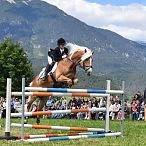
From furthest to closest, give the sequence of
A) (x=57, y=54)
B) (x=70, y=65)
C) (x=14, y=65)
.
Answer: (x=14, y=65) → (x=57, y=54) → (x=70, y=65)

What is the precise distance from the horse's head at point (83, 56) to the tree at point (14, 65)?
48794 mm

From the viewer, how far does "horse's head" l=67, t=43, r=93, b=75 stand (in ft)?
44.9

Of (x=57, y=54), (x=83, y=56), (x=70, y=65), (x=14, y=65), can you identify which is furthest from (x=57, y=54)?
(x=14, y=65)

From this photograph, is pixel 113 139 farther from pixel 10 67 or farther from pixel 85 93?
pixel 10 67

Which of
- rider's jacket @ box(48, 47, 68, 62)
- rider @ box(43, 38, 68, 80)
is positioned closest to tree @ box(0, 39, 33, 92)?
rider @ box(43, 38, 68, 80)

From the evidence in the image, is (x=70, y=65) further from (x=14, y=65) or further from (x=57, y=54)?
(x=14, y=65)

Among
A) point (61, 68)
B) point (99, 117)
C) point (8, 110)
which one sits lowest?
point (99, 117)

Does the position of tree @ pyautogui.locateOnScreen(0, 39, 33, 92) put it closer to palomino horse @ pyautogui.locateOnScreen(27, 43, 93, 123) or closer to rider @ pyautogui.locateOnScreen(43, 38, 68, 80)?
rider @ pyautogui.locateOnScreen(43, 38, 68, 80)

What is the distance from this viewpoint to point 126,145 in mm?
9625

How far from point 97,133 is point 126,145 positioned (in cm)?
212

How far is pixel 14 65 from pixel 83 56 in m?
52.8

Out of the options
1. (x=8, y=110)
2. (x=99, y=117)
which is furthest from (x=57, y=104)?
(x=8, y=110)

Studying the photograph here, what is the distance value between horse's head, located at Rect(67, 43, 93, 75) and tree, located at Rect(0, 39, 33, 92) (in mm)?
48794

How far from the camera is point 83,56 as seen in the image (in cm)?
1375
